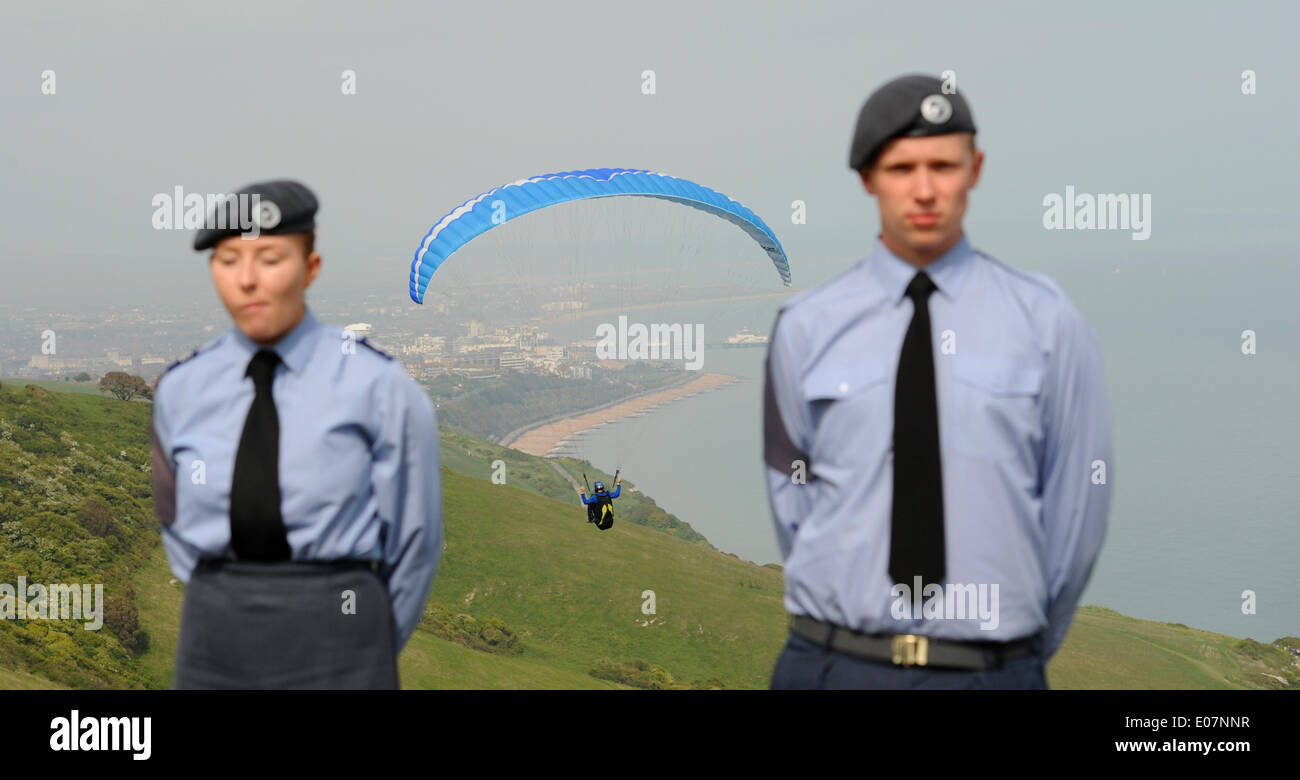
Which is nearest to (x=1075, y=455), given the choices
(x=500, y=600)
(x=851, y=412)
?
(x=851, y=412)

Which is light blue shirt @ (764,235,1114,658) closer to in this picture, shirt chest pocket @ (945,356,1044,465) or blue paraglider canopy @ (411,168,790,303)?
shirt chest pocket @ (945,356,1044,465)

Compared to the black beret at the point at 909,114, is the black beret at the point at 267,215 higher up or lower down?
lower down

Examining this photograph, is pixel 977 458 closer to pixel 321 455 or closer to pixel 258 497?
pixel 321 455

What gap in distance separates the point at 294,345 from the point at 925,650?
2.80 metres

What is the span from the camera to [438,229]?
19.5 meters

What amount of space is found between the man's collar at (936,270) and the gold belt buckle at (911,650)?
3.99ft

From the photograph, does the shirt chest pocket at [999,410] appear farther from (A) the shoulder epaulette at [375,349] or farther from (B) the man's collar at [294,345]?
(B) the man's collar at [294,345]

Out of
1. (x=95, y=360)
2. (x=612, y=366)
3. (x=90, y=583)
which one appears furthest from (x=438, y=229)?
(x=95, y=360)

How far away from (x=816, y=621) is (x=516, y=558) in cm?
5416

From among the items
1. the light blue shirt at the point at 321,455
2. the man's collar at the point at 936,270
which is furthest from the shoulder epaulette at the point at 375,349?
the man's collar at the point at 936,270

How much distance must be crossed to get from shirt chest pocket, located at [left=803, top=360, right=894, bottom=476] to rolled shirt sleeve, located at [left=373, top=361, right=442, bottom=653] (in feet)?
5.18

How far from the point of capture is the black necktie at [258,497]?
434 cm

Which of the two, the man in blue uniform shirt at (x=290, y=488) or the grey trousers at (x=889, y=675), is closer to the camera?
the grey trousers at (x=889, y=675)

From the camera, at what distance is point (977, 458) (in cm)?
376
